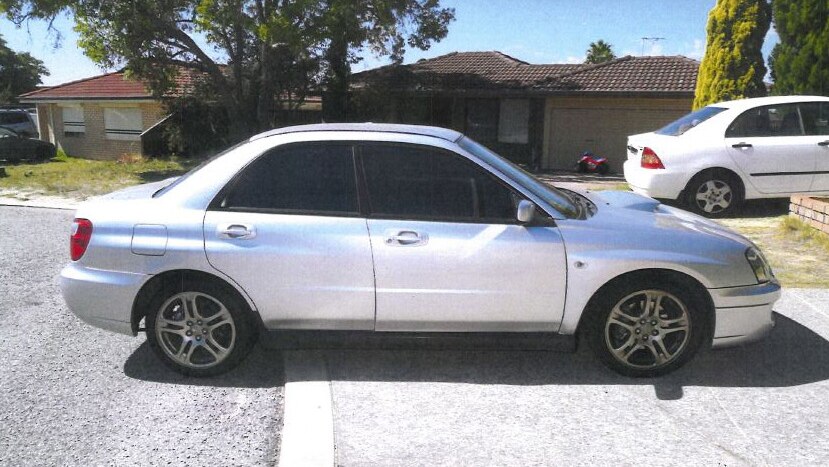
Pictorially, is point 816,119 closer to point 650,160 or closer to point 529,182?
point 650,160

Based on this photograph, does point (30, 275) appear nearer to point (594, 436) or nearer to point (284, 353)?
point (284, 353)

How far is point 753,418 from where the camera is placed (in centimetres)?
384

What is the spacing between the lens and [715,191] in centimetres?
936

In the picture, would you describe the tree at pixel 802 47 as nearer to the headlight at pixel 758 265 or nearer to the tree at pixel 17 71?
the headlight at pixel 758 265

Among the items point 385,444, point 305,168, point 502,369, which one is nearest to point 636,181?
point 502,369

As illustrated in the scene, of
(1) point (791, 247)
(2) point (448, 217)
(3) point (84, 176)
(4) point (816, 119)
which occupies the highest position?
(4) point (816, 119)

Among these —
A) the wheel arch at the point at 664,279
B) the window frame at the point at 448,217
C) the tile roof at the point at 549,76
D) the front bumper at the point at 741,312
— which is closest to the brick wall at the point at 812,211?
the front bumper at the point at 741,312

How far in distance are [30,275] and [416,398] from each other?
5.12m

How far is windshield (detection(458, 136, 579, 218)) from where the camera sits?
444 centimetres

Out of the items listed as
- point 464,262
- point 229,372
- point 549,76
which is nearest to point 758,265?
point 464,262

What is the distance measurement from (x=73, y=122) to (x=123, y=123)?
361cm

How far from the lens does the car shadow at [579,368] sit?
4367 millimetres

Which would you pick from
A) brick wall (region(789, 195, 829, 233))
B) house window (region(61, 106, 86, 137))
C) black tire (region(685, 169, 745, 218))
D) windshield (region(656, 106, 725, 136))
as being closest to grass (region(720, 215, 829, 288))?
brick wall (region(789, 195, 829, 233))

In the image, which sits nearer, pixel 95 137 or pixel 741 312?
pixel 741 312
